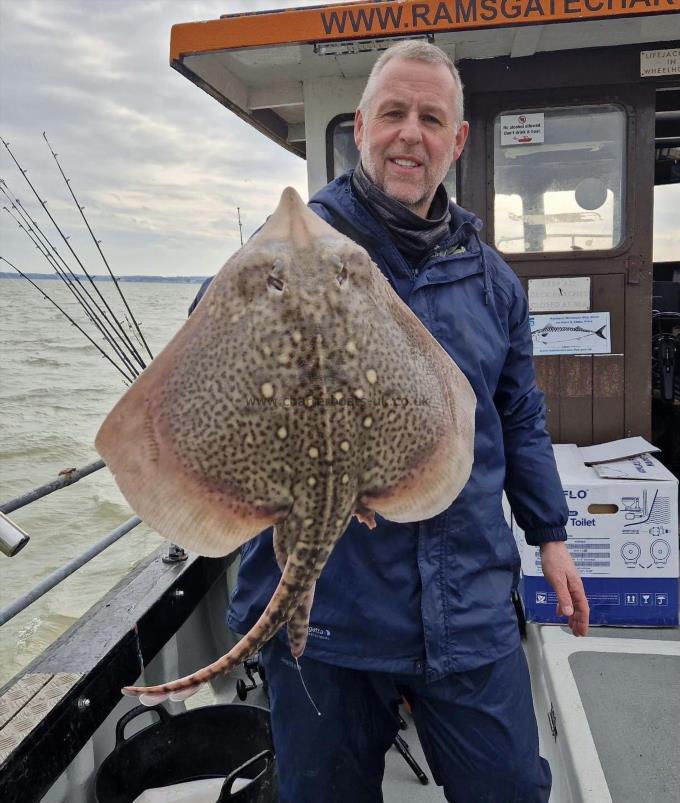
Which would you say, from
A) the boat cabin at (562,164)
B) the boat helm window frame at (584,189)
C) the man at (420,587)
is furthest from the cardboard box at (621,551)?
the man at (420,587)

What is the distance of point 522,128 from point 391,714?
363 cm

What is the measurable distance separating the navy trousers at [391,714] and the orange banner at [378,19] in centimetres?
302

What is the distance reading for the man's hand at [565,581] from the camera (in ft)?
7.43

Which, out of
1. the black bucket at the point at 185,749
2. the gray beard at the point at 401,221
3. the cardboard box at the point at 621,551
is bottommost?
the black bucket at the point at 185,749

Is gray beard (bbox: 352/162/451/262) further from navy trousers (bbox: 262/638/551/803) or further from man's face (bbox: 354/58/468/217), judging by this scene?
navy trousers (bbox: 262/638/551/803)

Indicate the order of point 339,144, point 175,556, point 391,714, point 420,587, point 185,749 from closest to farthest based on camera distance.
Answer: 1. point 420,587
2. point 391,714
3. point 185,749
4. point 175,556
5. point 339,144

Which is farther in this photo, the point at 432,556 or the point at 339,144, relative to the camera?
the point at 339,144

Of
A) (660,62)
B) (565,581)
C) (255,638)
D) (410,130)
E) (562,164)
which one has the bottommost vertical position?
(565,581)

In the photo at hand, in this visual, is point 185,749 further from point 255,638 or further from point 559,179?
point 559,179

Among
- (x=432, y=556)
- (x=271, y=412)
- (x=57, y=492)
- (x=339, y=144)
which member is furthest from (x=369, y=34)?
(x=57, y=492)

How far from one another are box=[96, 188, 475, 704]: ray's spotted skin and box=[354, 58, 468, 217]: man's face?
0.76 m

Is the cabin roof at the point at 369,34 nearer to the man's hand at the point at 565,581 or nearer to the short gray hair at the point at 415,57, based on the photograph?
the short gray hair at the point at 415,57

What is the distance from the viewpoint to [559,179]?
4.37 meters

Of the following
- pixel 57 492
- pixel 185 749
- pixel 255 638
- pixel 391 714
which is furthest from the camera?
pixel 57 492
